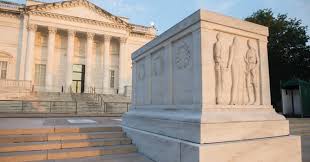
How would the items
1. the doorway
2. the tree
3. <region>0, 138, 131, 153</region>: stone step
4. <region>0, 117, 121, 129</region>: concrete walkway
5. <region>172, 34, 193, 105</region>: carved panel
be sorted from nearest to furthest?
<region>172, 34, 193, 105</region>: carved panel → <region>0, 138, 131, 153</region>: stone step → <region>0, 117, 121, 129</region>: concrete walkway → the tree → the doorway

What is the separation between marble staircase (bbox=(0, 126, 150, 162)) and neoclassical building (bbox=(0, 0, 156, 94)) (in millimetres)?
23539

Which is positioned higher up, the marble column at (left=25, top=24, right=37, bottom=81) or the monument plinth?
the marble column at (left=25, top=24, right=37, bottom=81)

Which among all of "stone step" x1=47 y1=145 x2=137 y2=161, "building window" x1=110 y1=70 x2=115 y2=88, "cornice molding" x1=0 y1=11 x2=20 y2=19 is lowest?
"stone step" x1=47 y1=145 x2=137 y2=161

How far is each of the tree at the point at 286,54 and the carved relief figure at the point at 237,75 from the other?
24.3m

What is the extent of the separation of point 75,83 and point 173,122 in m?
30.5

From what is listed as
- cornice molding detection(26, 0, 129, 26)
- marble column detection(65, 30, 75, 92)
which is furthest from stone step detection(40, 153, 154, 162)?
cornice molding detection(26, 0, 129, 26)

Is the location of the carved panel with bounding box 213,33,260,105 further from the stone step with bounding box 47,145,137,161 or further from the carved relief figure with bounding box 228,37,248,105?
the stone step with bounding box 47,145,137,161

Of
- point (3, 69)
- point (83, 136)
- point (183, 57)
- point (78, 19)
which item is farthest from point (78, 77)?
point (183, 57)

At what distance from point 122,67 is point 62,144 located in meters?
27.6

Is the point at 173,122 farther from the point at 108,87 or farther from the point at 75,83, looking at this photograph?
the point at 75,83

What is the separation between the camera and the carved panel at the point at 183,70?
15.6 feet

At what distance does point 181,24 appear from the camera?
199 inches

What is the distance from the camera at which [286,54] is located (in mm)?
27188

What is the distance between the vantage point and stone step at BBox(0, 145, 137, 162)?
4.91 meters
